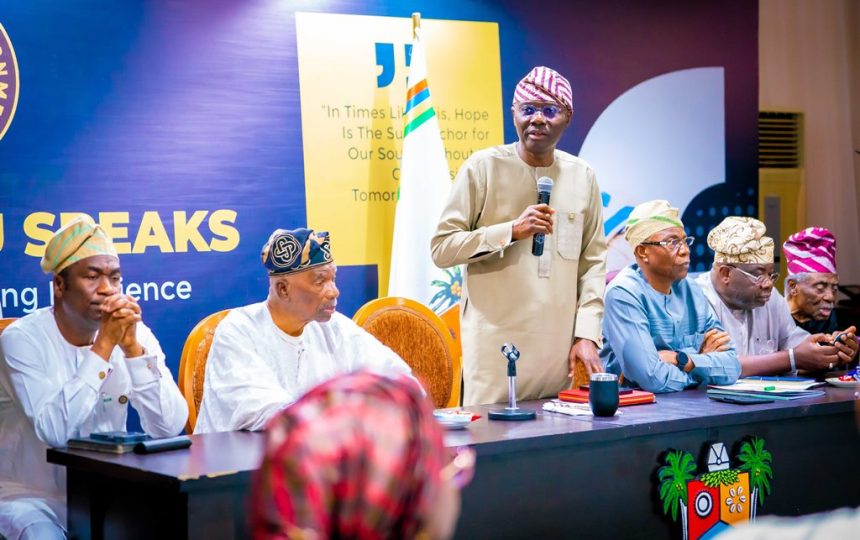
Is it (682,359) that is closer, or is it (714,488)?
(714,488)

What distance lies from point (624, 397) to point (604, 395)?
33 cm

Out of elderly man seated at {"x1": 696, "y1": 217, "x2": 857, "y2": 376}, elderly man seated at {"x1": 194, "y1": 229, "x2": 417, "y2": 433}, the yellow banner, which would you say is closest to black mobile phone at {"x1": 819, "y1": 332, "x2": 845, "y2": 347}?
elderly man seated at {"x1": 696, "y1": 217, "x2": 857, "y2": 376}

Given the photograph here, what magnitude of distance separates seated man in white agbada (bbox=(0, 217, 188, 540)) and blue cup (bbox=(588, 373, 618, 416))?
1.24 meters

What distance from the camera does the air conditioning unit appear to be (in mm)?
8234

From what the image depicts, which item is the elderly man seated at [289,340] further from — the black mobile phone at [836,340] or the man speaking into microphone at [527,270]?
the black mobile phone at [836,340]

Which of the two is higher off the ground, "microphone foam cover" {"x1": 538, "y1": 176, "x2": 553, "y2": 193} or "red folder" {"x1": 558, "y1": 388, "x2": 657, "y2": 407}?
"microphone foam cover" {"x1": 538, "y1": 176, "x2": 553, "y2": 193}

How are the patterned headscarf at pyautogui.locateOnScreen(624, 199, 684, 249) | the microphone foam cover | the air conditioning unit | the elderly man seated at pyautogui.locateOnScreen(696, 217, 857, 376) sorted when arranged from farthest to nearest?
the air conditioning unit → the elderly man seated at pyautogui.locateOnScreen(696, 217, 857, 376) → the patterned headscarf at pyautogui.locateOnScreen(624, 199, 684, 249) → the microphone foam cover

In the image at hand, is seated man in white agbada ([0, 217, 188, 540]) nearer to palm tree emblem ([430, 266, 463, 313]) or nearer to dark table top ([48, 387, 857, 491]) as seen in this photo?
dark table top ([48, 387, 857, 491])

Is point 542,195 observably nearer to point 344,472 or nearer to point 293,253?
point 293,253

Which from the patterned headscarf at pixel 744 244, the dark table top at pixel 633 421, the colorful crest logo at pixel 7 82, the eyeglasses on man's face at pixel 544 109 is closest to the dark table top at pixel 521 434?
the dark table top at pixel 633 421

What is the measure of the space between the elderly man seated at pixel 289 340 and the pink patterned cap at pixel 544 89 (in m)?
1.01

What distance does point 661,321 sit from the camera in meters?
4.24

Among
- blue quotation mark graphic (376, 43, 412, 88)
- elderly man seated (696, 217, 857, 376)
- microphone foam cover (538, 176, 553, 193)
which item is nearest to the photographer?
microphone foam cover (538, 176, 553, 193)

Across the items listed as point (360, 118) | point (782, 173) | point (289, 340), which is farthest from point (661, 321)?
point (782, 173)
